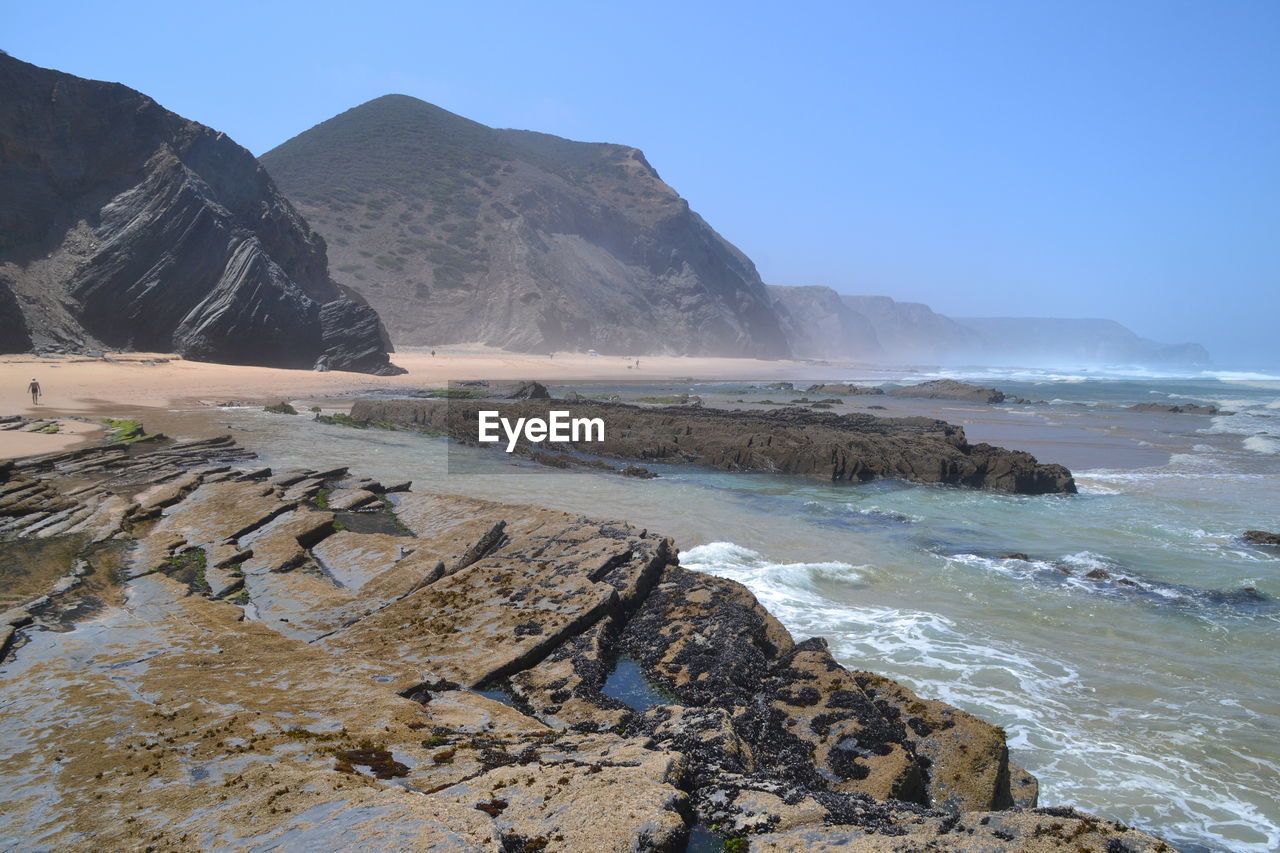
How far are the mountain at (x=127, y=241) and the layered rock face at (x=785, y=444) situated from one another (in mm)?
18554

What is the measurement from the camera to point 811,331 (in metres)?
168

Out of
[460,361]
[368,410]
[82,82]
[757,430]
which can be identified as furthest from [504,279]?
[757,430]

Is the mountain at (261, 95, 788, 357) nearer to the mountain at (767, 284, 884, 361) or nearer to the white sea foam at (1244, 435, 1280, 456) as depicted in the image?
the mountain at (767, 284, 884, 361)

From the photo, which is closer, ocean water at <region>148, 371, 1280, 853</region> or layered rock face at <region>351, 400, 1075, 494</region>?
ocean water at <region>148, 371, 1280, 853</region>

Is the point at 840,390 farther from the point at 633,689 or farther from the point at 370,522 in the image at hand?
the point at 633,689

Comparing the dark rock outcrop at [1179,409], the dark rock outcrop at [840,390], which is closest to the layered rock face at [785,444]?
the dark rock outcrop at [840,390]

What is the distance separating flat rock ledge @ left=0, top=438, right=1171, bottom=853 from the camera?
3848 millimetres

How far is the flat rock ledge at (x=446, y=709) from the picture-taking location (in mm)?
3848

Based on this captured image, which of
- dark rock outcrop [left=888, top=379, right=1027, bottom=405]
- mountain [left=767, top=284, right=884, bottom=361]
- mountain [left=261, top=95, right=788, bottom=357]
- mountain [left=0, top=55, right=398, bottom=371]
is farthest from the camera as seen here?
mountain [left=767, top=284, right=884, bottom=361]

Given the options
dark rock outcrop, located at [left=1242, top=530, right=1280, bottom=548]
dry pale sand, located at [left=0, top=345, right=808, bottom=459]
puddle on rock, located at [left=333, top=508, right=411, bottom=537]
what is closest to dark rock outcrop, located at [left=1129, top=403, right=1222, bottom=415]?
dry pale sand, located at [left=0, top=345, right=808, bottom=459]

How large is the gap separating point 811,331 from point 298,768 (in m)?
171

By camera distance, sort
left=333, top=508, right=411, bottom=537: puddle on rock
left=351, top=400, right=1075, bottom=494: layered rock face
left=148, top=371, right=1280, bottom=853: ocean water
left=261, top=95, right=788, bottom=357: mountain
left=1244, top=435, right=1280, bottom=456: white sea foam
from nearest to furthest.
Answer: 1. left=148, top=371, right=1280, bottom=853: ocean water
2. left=333, top=508, right=411, bottom=537: puddle on rock
3. left=351, top=400, right=1075, bottom=494: layered rock face
4. left=1244, top=435, right=1280, bottom=456: white sea foam
5. left=261, top=95, right=788, bottom=357: mountain

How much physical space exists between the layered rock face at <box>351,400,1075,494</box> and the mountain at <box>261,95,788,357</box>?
160 ft

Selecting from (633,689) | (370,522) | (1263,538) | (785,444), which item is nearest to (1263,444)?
(1263,538)
